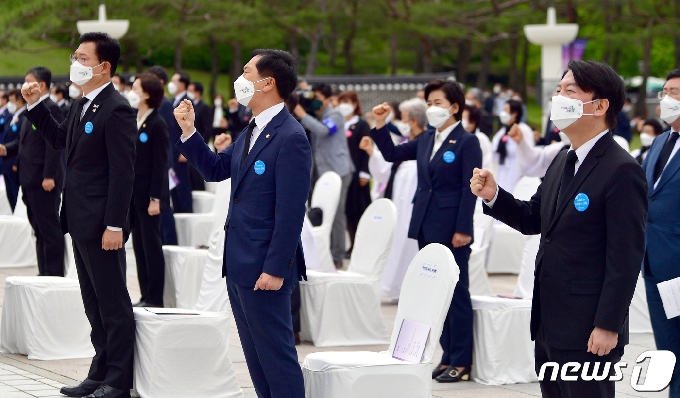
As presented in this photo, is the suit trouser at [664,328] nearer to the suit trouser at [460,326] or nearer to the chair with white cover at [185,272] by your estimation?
the suit trouser at [460,326]

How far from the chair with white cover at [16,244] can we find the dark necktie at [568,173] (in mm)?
7543

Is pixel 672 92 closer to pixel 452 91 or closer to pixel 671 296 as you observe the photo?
pixel 671 296

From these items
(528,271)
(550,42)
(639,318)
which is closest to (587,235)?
(528,271)

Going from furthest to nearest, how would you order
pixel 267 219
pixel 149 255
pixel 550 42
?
pixel 550 42
pixel 149 255
pixel 267 219

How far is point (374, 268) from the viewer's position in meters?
7.59

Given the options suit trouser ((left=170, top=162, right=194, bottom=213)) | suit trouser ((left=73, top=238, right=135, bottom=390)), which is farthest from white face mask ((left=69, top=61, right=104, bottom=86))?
suit trouser ((left=170, top=162, right=194, bottom=213))

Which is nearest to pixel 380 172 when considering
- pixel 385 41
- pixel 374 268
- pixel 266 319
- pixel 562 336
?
pixel 374 268

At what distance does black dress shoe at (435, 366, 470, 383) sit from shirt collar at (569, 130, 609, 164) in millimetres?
2566

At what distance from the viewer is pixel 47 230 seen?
8773 mm

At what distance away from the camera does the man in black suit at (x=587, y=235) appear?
143 inches

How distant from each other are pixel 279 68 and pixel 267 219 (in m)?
0.65

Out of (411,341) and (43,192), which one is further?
(43,192)

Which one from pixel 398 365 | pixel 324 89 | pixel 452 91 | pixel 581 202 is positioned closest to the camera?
pixel 581 202

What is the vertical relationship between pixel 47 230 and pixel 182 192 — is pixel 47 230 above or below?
above
